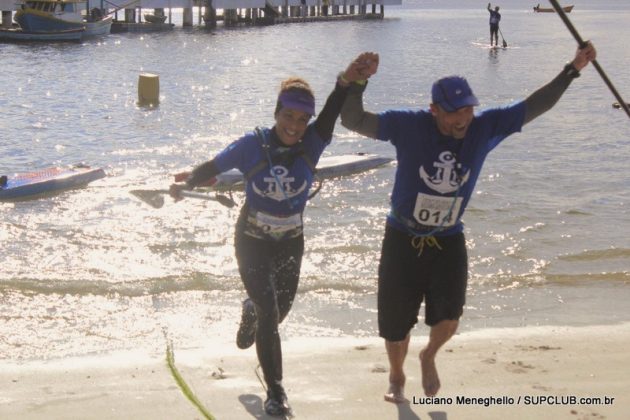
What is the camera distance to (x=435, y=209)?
4.94 m

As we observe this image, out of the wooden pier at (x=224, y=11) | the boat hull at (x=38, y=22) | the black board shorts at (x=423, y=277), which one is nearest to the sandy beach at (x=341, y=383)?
the black board shorts at (x=423, y=277)

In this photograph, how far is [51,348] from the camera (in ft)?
23.2

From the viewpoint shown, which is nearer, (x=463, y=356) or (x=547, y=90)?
(x=547, y=90)

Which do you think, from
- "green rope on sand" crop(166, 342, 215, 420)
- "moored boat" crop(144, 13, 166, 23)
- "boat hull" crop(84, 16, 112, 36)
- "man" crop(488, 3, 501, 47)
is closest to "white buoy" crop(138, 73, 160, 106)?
"green rope on sand" crop(166, 342, 215, 420)

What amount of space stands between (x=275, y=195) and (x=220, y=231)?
6457mm

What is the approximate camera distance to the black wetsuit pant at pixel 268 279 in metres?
5.21

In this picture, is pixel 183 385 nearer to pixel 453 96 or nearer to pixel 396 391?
pixel 396 391

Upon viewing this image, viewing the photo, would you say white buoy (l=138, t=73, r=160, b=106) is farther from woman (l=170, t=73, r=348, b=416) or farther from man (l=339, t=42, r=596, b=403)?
man (l=339, t=42, r=596, b=403)

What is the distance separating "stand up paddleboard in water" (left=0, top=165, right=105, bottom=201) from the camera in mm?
13596

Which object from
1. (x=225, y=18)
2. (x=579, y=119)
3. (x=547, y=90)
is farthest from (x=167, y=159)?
(x=225, y=18)

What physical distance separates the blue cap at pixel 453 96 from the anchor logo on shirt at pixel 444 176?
0.23m

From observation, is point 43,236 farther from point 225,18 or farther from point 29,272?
point 225,18

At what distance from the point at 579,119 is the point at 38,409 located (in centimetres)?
2003

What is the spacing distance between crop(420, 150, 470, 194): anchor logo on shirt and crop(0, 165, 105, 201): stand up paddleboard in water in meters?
9.68
